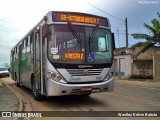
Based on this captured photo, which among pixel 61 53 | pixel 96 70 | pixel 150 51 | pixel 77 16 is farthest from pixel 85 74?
pixel 150 51

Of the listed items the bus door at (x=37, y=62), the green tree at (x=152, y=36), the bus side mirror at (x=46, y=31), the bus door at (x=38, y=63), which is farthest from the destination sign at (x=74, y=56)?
the green tree at (x=152, y=36)

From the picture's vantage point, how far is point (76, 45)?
10.3 meters

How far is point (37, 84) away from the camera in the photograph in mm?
11758

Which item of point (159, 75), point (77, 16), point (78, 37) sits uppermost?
point (77, 16)

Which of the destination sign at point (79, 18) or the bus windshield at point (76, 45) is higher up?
the destination sign at point (79, 18)

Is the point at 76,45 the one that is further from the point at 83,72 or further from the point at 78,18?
the point at 78,18

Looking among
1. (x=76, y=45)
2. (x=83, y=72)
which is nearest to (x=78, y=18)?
(x=76, y=45)

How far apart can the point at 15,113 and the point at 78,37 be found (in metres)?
3.55

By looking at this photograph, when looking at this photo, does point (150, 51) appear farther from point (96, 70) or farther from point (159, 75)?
point (96, 70)

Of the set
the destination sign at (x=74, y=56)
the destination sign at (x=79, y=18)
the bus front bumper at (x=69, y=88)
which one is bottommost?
the bus front bumper at (x=69, y=88)

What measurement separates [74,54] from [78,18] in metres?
1.51

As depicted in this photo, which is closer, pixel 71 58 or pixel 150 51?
pixel 71 58

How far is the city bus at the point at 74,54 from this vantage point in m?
10.0

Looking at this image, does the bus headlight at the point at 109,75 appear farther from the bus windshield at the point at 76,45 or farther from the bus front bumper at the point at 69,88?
the bus windshield at the point at 76,45
